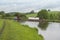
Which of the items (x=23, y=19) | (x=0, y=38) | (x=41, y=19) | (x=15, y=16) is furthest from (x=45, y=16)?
(x=0, y=38)

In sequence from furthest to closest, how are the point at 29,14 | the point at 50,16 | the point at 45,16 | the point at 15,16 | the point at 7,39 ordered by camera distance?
the point at 29,14
the point at 50,16
the point at 45,16
the point at 15,16
the point at 7,39

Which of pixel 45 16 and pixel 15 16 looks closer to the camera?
pixel 15 16

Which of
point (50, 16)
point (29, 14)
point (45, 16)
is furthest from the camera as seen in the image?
point (29, 14)

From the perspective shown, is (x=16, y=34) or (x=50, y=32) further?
(x=50, y=32)

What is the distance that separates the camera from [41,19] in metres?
83.8

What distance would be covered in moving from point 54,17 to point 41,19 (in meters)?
7.91

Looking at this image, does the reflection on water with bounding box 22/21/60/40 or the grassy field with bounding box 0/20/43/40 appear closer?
the grassy field with bounding box 0/20/43/40

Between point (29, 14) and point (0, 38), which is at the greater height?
point (0, 38)

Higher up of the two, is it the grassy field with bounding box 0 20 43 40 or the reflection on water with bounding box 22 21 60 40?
the grassy field with bounding box 0 20 43 40

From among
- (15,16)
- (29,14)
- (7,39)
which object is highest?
(7,39)

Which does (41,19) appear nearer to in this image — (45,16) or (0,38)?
(45,16)

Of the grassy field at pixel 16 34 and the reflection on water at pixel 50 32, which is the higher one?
the grassy field at pixel 16 34

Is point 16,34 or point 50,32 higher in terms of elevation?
point 16,34

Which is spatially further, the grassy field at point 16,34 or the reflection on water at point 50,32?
the reflection on water at point 50,32
